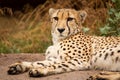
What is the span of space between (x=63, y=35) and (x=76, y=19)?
0.29 metres

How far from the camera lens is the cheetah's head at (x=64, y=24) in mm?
5359

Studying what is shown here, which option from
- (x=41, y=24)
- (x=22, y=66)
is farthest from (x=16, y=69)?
(x=41, y=24)

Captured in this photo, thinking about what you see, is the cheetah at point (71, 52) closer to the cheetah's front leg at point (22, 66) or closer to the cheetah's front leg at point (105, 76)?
the cheetah's front leg at point (22, 66)

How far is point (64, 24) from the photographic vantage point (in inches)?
211

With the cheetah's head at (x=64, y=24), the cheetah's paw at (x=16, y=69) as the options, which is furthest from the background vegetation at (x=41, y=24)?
the cheetah's paw at (x=16, y=69)

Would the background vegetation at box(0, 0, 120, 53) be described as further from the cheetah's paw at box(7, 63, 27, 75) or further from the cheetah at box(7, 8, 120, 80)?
the cheetah's paw at box(7, 63, 27, 75)

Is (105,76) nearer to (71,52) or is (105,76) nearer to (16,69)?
(71,52)

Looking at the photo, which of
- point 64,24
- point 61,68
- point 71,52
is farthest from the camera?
point 64,24

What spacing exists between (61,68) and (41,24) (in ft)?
12.8

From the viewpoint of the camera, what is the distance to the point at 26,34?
8734 millimetres

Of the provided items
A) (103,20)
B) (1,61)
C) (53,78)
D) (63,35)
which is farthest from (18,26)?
(53,78)

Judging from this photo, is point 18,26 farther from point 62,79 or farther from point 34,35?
point 62,79

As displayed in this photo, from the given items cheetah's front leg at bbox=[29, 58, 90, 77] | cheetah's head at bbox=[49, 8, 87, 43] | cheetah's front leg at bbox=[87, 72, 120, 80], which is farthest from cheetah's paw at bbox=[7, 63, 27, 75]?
cheetah's front leg at bbox=[87, 72, 120, 80]

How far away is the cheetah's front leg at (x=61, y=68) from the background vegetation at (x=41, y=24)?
1.69 m
